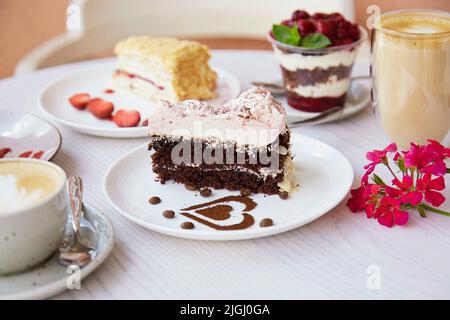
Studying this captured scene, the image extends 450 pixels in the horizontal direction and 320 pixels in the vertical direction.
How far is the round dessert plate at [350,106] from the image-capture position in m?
1.76

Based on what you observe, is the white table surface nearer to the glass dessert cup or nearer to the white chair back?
the glass dessert cup

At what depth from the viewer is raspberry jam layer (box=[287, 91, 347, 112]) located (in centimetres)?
183

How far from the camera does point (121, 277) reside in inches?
44.9

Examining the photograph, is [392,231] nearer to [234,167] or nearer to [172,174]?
[234,167]

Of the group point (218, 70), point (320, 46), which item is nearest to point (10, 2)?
point (218, 70)

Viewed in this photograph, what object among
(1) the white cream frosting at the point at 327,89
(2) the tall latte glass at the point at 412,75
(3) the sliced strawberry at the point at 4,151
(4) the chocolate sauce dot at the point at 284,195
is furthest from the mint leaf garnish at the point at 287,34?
(3) the sliced strawberry at the point at 4,151

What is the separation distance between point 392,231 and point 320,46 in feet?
2.16

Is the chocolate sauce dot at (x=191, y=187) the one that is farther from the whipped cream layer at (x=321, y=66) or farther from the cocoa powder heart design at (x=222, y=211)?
the whipped cream layer at (x=321, y=66)

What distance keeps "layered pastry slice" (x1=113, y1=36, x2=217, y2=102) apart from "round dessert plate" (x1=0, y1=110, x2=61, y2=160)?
421mm

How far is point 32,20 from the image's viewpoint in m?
4.18

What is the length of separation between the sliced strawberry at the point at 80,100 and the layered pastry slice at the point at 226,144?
0.49 metres

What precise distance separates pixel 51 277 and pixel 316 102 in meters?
1.00

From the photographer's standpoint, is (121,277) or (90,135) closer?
(121,277)
